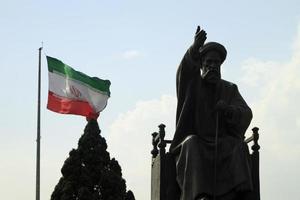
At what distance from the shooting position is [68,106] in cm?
2447

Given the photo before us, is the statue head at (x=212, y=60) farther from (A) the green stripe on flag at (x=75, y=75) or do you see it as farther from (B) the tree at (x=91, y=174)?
(B) the tree at (x=91, y=174)

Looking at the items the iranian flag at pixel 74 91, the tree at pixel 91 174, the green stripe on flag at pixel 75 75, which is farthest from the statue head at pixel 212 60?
the tree at pixel 91 174

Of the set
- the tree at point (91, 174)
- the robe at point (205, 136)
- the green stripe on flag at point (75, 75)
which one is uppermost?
the green stripe on flag at point (75, 75)

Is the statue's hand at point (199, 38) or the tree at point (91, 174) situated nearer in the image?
the statue's hand at point (199, 38)

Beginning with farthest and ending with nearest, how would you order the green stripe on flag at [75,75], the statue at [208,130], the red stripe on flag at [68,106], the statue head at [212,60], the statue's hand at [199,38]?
the green stripe on flag at [75,75] → the red stripe on flag at [68,106] → the statue head at [212,60] → the statue's hand at [199,38] → the statue at [208,130]

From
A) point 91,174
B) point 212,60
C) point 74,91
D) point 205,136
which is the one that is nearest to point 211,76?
point 212,60

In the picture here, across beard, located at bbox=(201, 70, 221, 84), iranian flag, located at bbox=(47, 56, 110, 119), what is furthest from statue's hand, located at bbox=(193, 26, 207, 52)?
iranian flag, located at bbox=(47, 56, 110, 119)

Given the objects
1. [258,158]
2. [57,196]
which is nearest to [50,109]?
[57,196]

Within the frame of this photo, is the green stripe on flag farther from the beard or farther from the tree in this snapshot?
the beard

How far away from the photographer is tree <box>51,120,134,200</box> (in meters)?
35.5

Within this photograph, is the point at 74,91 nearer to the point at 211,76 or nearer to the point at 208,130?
the point at 211,76

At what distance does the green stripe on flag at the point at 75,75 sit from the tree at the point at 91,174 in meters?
10.7

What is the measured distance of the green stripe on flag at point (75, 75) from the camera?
83.5 feet

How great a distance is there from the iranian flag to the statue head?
13.5m
